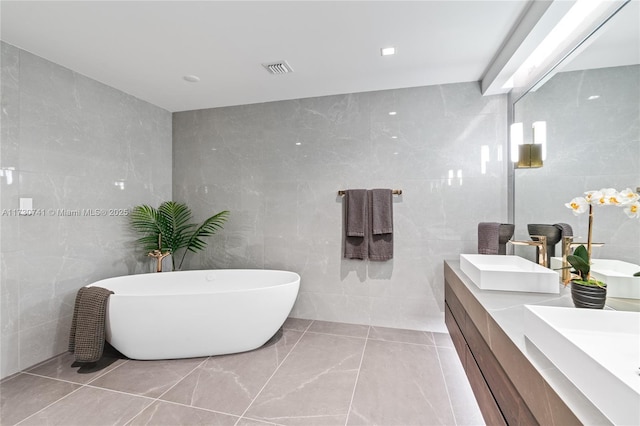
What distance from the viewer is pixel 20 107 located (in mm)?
2188

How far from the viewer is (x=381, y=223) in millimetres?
2883

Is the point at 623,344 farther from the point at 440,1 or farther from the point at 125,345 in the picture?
the point at 125,345

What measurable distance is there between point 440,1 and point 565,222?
149 cm

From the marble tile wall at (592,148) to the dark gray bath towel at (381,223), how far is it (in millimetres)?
1128

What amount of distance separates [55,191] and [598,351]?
3.41 metres

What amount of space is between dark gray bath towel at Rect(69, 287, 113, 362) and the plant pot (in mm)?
2783

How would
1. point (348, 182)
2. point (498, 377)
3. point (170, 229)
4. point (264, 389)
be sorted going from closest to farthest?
1. point (498, 377)
2. point (264, 389)
3. point (348, 182)
4. point (170, 229)

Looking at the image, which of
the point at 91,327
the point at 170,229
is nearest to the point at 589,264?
the point at 91,327

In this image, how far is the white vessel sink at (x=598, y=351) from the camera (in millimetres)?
598

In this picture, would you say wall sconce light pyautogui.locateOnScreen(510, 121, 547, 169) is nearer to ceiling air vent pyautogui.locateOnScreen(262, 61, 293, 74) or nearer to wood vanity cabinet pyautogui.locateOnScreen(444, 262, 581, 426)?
wood vanity cabinet pyautogui.locateOnScreen(444, 262, 581, 426)

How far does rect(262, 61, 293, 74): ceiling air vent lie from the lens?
241 cm

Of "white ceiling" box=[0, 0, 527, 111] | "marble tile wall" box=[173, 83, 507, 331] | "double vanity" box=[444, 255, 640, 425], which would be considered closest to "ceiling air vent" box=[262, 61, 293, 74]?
"white ceiling" box=[0, 0, 527, 111]

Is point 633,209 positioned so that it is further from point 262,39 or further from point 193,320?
point 193,320

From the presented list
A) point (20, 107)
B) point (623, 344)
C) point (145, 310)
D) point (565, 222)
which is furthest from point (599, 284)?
point (20, 107)
